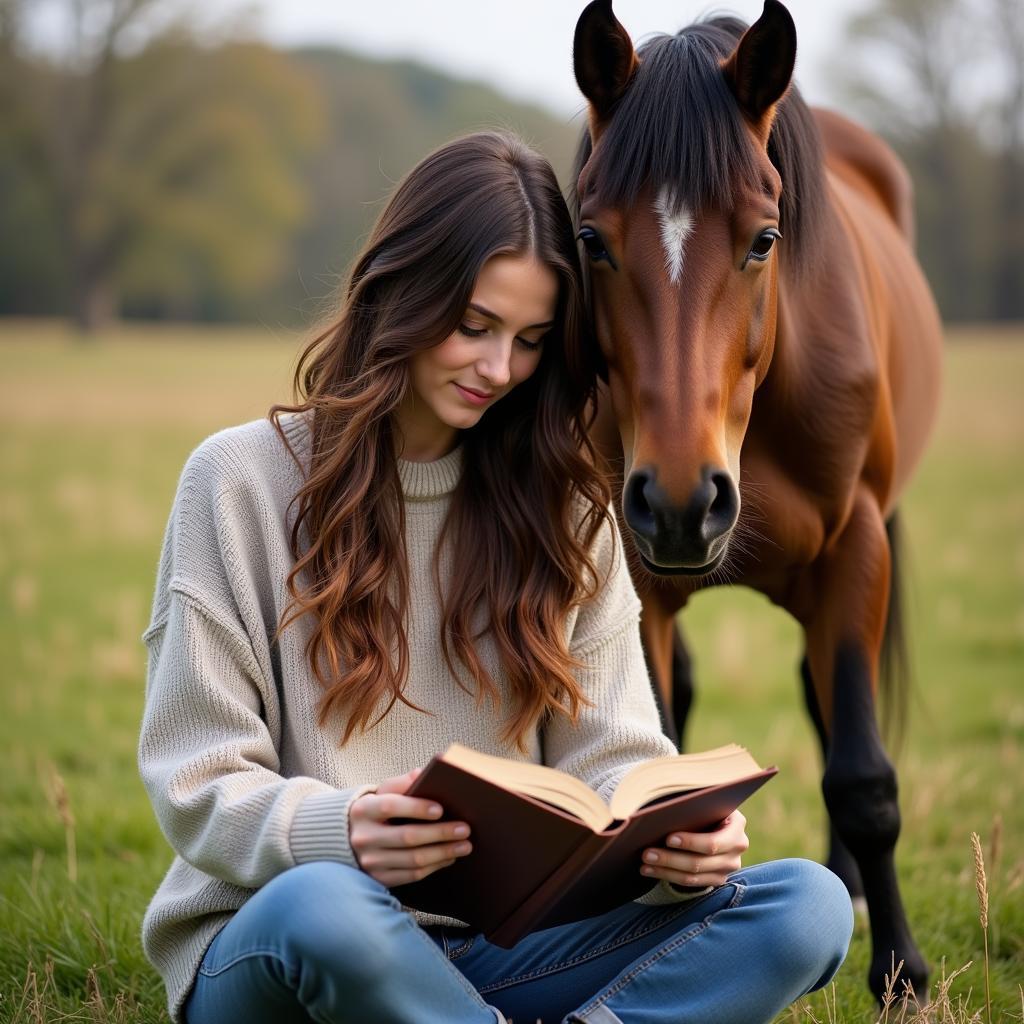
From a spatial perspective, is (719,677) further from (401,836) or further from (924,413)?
(401,836)

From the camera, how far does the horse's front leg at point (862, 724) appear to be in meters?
3.21

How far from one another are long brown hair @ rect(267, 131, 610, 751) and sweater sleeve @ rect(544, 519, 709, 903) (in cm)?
6

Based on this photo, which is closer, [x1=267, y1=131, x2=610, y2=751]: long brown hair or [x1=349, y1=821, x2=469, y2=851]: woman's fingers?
[x1=349, y1=821, x2=469, y2=851]: woman's fingers

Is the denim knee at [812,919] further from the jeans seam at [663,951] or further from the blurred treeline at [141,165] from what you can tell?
the blurred treeline at [141,165]

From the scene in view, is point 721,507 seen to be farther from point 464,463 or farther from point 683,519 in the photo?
point 464,463

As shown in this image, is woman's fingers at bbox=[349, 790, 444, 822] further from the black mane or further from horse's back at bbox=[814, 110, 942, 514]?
horse's back at bbox=[814, 110, 942, 514]

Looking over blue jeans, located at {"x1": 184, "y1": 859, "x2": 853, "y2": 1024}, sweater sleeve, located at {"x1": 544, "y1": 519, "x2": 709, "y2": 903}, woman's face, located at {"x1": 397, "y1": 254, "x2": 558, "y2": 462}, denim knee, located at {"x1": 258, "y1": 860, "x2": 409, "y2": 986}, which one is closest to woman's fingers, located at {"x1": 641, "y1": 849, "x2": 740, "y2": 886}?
blue jeans, located at {"x1": 184, "y1": 859, "x2": 853, "y2": 1024}

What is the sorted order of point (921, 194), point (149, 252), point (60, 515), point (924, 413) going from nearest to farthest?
point (924, 413), point (60, 515), point (921, 194), point (149, 252)

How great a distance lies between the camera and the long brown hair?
239 cm

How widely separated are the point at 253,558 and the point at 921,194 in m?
30.2

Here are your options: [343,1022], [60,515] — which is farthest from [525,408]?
[60,515]

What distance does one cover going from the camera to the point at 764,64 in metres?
2.61

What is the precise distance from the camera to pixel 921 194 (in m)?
29.9

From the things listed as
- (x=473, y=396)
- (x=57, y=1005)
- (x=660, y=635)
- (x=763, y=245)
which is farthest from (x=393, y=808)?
(x=660, y=635)
